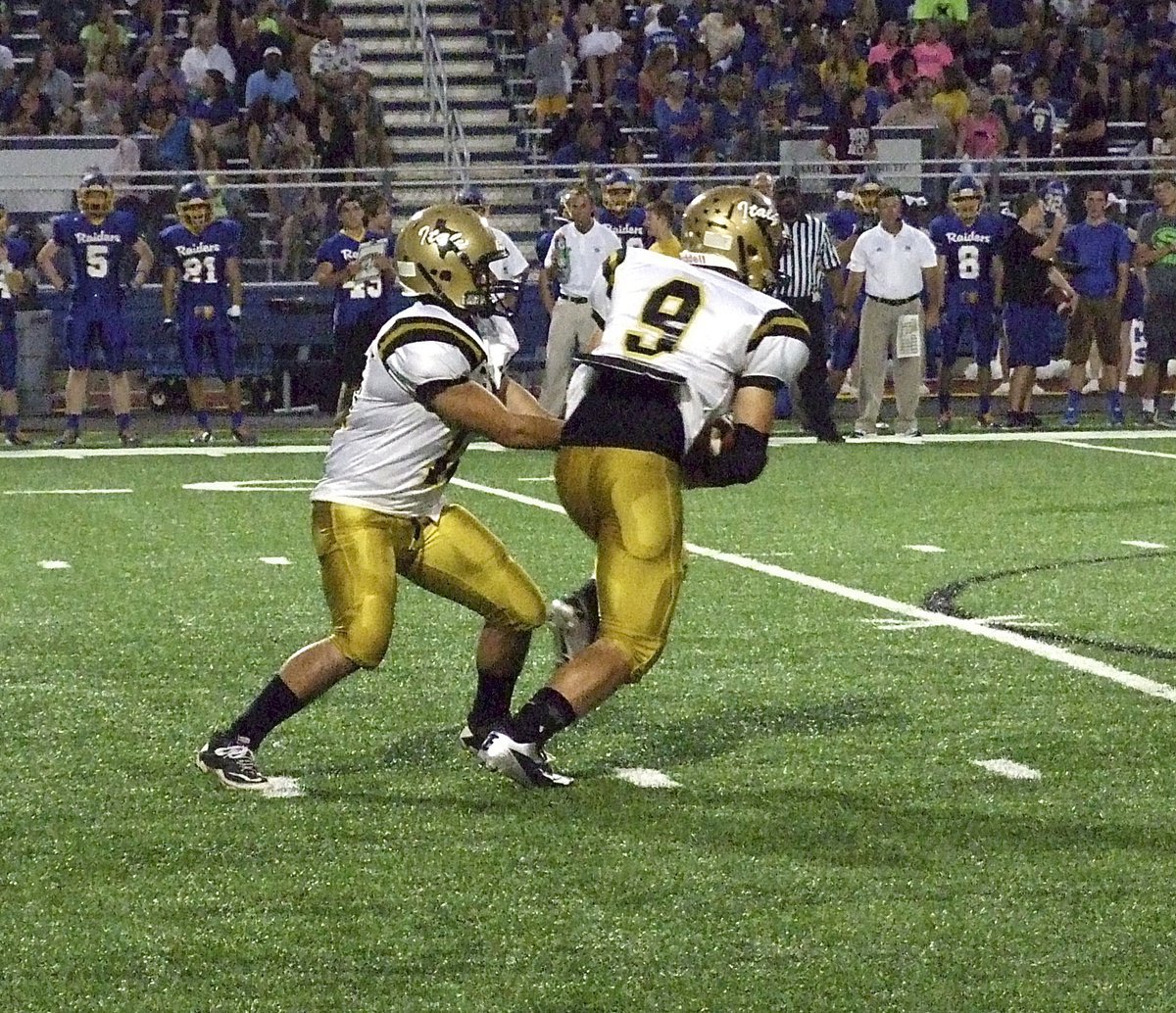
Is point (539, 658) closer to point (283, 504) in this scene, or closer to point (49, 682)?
point (49, 682)

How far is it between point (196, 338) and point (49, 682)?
29.4 ft

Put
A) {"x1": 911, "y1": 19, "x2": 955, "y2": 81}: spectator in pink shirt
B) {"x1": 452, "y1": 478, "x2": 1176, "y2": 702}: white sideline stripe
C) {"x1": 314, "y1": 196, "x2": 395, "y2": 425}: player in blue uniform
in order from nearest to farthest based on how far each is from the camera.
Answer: {"x1": 452, "y1": 478, "x2": 1176, "y2": 702}: white sideline stripe
{"x1": 314, "y1": 196, "x2": 395, "y2": 425}: player in blue uniform
{"x1": 911, "y1": 19, "x2": 955, "y2": 81}: spectator in pink shirt

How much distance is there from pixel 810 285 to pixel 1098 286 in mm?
2729

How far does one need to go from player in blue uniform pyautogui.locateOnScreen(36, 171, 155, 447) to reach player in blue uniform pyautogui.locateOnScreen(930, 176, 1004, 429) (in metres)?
5.53

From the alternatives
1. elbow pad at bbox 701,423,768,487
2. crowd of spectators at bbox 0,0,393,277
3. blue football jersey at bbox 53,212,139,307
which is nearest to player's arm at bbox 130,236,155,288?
blue football jersey at bbox 53,212,139,307

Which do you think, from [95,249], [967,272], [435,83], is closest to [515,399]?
[95,249]

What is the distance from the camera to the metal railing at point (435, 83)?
2059 centimetres

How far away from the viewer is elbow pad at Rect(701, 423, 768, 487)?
523 cm

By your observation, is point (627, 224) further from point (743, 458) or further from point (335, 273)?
point (743, 458)

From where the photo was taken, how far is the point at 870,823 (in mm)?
5098

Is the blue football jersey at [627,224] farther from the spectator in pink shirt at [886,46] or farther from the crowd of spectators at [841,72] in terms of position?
the spectator in pink shirt at [886,46]

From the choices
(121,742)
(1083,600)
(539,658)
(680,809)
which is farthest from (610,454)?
(1083,600)

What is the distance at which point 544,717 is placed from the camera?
530cm

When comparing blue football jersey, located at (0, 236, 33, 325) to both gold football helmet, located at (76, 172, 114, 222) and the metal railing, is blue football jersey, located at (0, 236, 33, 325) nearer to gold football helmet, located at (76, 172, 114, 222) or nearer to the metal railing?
gold football helmet, located at (76, 172, 114, 222)
